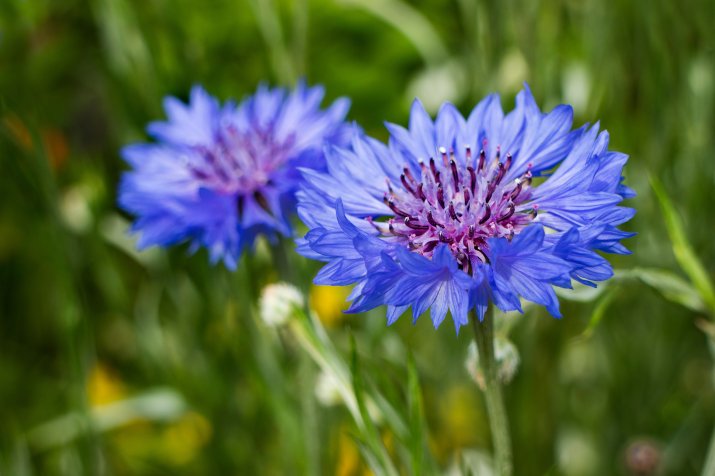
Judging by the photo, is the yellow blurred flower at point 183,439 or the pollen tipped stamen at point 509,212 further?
the yellow blurred flower at point 183,439

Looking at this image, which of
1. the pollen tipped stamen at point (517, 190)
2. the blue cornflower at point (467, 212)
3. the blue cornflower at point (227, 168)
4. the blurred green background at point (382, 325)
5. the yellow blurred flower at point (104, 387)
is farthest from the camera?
the yellow blurred flower at point (104, 387)

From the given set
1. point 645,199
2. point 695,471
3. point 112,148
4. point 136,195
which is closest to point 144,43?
point 136,195

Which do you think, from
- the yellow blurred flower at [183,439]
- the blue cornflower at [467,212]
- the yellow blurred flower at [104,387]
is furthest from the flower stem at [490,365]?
the yellow blurred flower at [104,387]

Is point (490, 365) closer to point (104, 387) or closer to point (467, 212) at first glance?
point (467, 212)

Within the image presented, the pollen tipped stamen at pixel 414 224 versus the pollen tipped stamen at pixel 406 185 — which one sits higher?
the pollen tipped stamen at pixel 406 185

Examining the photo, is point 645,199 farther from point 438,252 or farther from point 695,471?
point 438,252

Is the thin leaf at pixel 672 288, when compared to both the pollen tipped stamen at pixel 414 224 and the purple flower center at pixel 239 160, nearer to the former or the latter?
the pollen tipped stamen at pixel 414 224
